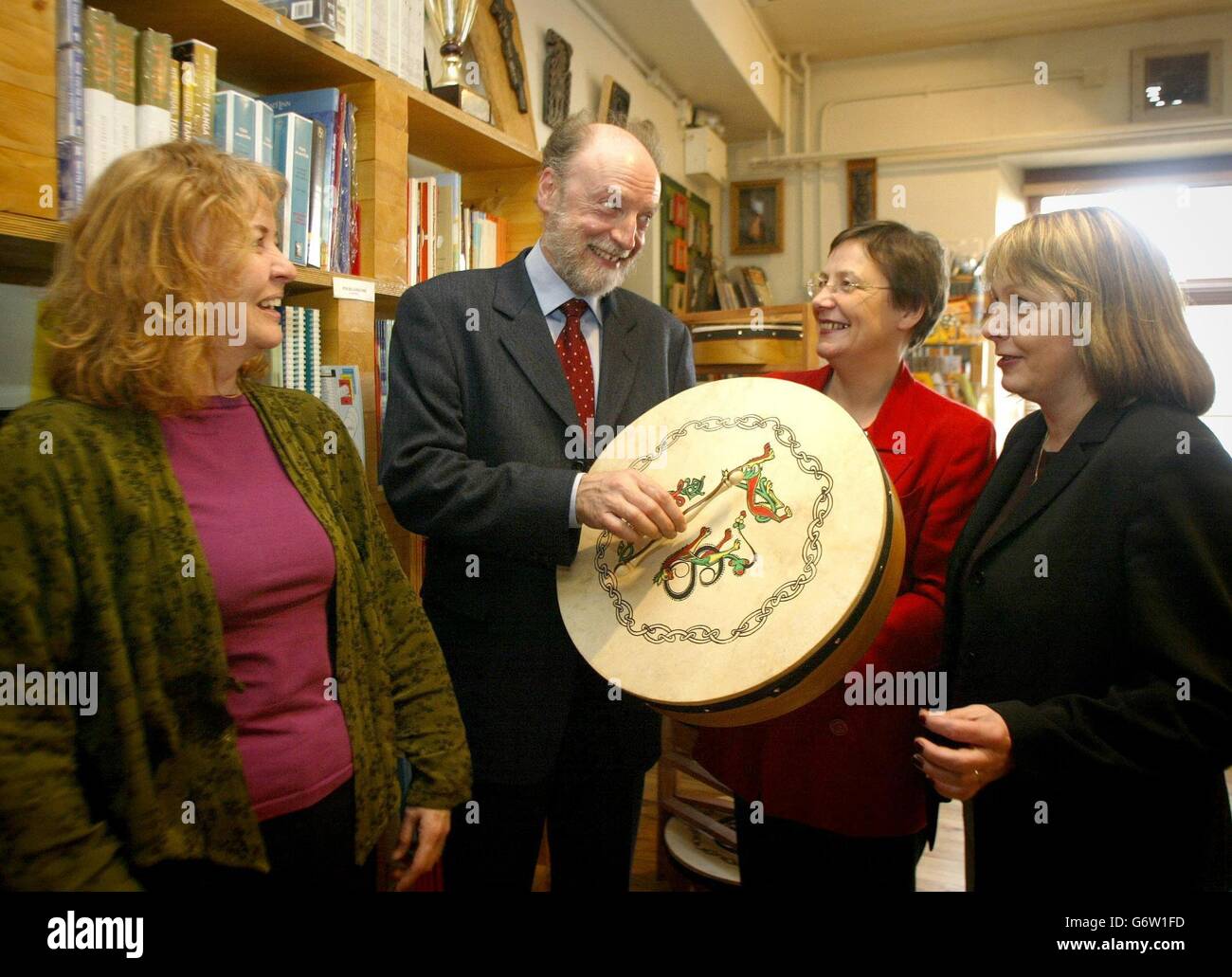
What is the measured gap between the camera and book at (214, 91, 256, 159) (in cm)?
160

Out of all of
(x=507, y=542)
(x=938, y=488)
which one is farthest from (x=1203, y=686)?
(x=507, y=542)

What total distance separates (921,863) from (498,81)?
2813mm

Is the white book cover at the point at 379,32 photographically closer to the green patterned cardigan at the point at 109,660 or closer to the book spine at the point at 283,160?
the book spine at the point at 283,160

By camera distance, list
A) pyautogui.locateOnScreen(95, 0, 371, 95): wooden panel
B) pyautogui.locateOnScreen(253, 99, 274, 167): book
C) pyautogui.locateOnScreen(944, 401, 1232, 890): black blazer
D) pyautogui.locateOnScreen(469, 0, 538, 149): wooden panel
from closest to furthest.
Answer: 1. pyautogui.locateOnScreen(944, 401, 1232, 890): black blazer
2. pyautogui.locateOnScreen(95, 0, 371, 95): wooden panel
3. pyautogui.locateOnScreen(253, 99, 274, 167): book
4. pyautogui.locateOnScreen(469, 0, 538, 149): wooden panel

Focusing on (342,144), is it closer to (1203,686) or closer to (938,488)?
(938,488)

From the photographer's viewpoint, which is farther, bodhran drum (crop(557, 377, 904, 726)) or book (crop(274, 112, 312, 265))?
book (crop(274, 112, 312, 265))

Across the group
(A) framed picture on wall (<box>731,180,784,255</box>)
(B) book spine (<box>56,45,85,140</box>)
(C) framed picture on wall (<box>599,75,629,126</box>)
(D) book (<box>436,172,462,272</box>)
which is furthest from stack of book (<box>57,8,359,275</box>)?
(A) framed picture on wall (<box>731,180,784,255</box>)

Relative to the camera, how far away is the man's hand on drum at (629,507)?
124 centimetres

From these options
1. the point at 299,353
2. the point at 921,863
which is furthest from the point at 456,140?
the point at 921,863

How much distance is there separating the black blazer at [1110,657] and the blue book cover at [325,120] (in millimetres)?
1381

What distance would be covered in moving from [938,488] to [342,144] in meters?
1.39

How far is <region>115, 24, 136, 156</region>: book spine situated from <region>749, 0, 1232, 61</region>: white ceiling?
3.77m

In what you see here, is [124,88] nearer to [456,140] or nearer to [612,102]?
[456,140]

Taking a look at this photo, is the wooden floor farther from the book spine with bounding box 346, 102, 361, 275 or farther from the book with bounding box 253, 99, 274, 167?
the book with bounding box 253, 99, 274, 167
